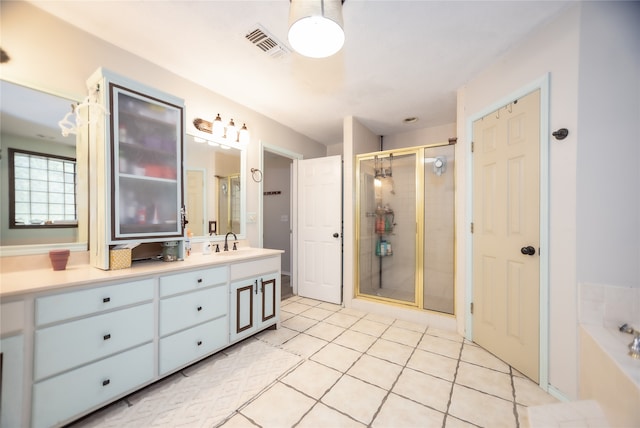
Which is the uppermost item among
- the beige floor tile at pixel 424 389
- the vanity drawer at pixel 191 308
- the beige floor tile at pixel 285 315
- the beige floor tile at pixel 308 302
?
the vanity drawer at pixel 191 308

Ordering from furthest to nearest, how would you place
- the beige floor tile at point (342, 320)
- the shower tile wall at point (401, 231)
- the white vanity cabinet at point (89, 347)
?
1. the shower tile wall at point (401, 231)
2. the beige floor tile at point (342, 320)
3. the white vanity cabinet at point (89, 347)

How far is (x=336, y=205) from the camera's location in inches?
138

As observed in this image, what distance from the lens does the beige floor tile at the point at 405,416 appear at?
1.44m

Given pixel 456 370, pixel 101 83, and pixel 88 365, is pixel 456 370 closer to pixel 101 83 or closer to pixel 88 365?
pixel 88 365

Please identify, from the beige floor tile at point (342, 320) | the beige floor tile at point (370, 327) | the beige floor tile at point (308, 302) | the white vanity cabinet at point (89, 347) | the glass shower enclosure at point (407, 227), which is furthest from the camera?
the beige floor tile at point (308, 302)

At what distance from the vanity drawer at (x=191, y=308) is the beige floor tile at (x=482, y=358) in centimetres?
214

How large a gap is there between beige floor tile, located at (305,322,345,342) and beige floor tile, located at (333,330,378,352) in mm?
65

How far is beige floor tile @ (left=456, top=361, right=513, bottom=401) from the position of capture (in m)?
1.71

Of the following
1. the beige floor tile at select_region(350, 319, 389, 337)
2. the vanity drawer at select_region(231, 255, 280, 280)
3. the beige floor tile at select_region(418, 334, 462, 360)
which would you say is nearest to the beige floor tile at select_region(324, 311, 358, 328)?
the beige floor tile at select_region(350, 319, 389, 337)

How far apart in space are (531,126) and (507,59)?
0.67 metres

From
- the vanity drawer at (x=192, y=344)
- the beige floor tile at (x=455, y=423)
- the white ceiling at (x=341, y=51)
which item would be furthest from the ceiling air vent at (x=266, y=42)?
the beige floor tile at (x=455, y=423)

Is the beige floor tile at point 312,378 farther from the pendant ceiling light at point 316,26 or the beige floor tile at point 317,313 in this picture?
the pendant ceiling light at point 316,26

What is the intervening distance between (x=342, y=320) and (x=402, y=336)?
0.70 m

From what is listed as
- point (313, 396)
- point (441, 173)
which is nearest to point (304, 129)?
point (441, 173)
